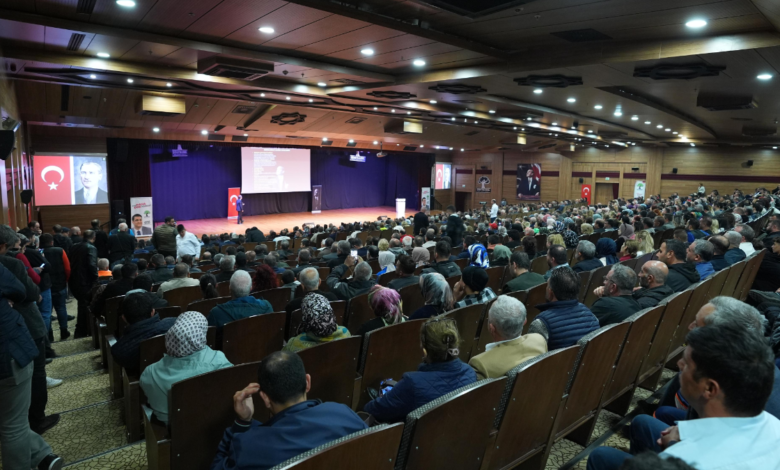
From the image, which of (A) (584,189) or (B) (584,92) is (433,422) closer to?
(B) (584,92)

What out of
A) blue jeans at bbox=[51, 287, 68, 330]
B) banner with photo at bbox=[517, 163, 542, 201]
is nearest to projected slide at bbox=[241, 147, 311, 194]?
banner with photo at bbox=[517, 163, 542, 201]

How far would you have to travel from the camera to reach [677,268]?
4.36 meters

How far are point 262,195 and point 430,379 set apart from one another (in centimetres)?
2266

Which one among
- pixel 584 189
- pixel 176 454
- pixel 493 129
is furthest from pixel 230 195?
pixel 176 454

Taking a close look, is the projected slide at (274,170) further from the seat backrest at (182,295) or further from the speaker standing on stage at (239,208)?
the seat backrest at (182,295)

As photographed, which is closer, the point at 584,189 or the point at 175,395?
the point at 175,395

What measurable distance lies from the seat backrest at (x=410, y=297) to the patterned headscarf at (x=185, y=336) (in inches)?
86.9

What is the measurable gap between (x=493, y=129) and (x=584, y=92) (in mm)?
9121

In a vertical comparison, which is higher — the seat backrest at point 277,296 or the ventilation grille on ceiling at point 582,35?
the ventilation grille on ceiling at point 582,35

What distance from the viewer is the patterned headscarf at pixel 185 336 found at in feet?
8.21

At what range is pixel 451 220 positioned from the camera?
30.5 ft

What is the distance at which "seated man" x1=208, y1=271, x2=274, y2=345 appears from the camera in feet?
12.0

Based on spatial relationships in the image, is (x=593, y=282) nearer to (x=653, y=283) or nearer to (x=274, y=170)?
(x=653, y=283)

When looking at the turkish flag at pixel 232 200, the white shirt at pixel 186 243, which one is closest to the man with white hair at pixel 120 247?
the white shirt at pixel 186 243
